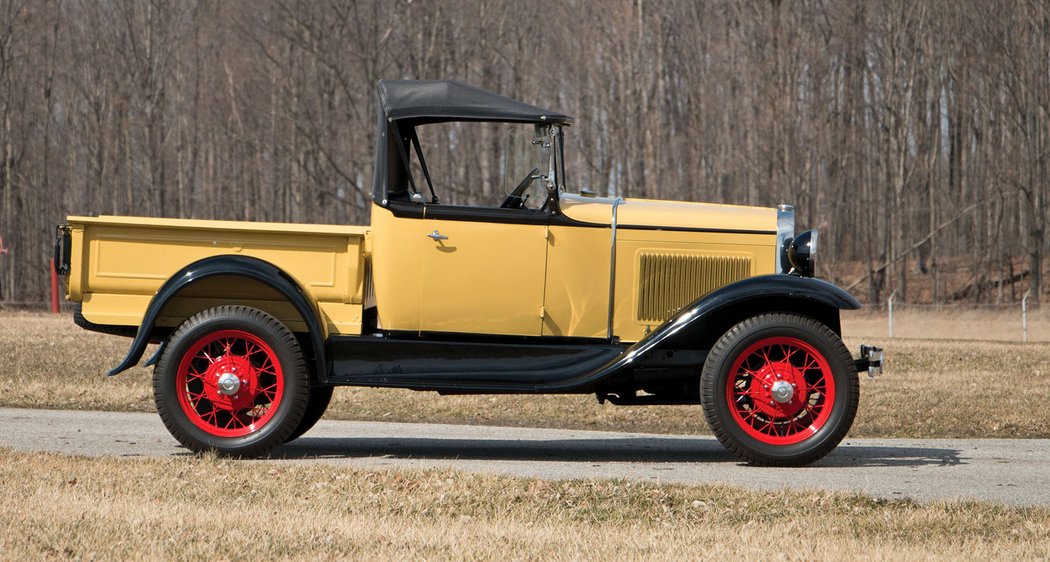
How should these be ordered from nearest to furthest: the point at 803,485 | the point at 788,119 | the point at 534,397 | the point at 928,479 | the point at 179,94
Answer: the point at 803,485 → the point at 928,479 → the point at 534,397 → the point at 788,119 → the point at 179,94

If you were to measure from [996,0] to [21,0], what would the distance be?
31585mm

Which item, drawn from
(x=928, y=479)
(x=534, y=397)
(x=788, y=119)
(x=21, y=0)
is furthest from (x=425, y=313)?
(x=21, y=0)

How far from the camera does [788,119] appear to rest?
33969mm

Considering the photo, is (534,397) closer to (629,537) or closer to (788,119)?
(629,537)

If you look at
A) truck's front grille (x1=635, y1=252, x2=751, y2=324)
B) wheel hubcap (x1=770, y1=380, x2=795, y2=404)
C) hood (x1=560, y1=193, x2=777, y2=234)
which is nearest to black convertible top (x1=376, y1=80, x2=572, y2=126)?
hood (x1=560, y1=193, x2=777, y2=234)

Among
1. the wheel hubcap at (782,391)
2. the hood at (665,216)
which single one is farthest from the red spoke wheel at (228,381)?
the wheel hubcap at (782,391)

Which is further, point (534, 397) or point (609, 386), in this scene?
point (534, 397)

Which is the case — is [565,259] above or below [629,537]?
above

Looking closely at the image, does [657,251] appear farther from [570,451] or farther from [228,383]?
[228,383]

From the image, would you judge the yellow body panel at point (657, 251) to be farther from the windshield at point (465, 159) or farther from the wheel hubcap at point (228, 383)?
the windshield at point (465, 159)

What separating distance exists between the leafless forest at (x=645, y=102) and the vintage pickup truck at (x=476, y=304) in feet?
89.1

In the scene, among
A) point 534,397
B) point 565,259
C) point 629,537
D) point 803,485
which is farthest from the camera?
point 534,397

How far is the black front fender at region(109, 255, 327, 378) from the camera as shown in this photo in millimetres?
7328

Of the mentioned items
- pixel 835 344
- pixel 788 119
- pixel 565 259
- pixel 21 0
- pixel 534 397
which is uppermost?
pixel 21 0
